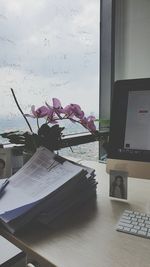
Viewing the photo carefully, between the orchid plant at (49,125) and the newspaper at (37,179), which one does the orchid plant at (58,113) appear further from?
the newspaper at (37,179)

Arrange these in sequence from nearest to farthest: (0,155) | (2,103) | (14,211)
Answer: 1. (14,211)
2. (0,155)
3. (2,103)

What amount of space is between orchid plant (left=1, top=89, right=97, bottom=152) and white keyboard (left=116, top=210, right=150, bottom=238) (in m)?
0.40

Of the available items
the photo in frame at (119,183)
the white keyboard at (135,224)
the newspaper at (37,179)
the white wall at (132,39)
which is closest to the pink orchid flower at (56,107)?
the newspaper at (37,179)

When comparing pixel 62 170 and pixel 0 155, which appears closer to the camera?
pixel 62 170

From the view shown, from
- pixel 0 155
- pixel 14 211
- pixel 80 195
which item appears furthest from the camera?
pixel 0 155

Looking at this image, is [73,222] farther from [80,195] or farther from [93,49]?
[93,49]

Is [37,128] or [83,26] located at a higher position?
[83,26]

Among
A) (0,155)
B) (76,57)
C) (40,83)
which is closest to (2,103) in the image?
(40,83)

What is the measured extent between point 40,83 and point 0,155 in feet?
2.91

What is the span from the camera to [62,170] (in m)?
0.92

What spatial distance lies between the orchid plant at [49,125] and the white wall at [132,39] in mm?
1664

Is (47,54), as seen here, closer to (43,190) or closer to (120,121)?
(120,121)

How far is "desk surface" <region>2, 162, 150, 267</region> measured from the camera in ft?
2.00

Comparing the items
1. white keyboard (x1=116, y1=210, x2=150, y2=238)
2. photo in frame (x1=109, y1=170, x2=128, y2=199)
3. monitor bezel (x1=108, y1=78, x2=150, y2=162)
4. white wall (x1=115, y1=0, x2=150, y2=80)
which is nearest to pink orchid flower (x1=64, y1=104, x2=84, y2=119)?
monitor bezel (x1=108, y1=78, x2=150, y2=162)
